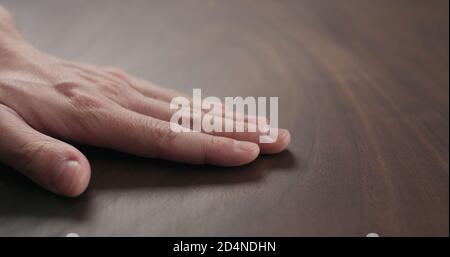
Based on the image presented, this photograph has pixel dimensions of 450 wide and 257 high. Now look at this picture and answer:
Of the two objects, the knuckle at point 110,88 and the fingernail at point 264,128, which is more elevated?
the knuckle at point 110,88

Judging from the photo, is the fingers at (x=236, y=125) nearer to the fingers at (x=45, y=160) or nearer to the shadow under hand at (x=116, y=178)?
the shadow under hand at (x=116, y=178)

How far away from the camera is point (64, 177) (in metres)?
0.63

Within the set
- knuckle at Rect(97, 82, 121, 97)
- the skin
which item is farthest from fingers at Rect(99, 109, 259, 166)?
knuckle at Rect(97, 82, 121, 97)

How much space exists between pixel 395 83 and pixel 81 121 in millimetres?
665

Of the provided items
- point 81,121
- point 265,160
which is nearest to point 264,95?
point 265,160

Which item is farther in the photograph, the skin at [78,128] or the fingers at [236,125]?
the fingers at [236,125]

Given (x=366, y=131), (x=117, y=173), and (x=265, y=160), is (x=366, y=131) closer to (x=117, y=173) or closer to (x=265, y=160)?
(x=265, y=160)

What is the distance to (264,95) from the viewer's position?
0.97m

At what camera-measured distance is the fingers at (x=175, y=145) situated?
721 millimetres

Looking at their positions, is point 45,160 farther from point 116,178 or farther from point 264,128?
point 264,128
